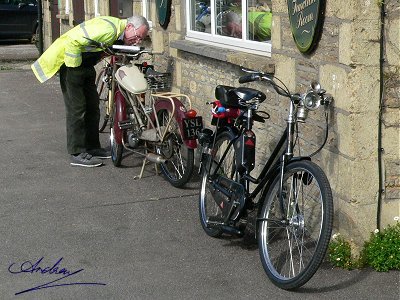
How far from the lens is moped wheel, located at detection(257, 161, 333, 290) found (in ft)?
15.3

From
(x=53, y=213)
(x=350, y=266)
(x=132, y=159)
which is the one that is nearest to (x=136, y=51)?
(x=132, y=159)

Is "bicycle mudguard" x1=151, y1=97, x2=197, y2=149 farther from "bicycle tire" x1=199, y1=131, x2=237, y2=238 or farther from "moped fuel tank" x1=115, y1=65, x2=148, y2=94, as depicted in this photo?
"bicycle tire" x1=199, y1=131, x2=237, y2=238

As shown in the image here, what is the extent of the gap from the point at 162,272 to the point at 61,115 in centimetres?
650

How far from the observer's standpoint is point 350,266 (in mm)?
5277

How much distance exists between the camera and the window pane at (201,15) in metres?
8.12

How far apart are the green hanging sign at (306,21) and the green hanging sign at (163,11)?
3.18 meters

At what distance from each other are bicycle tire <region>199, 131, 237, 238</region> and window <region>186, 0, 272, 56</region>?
1.04 m

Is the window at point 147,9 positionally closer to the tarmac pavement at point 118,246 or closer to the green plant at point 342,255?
the tarmac pavement at point 118,246

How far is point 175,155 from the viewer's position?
7488 millimetres

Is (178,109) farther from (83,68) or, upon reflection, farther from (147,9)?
→ (147,9)

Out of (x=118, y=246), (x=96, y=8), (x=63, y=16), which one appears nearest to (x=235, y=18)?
(x=118, y=246)

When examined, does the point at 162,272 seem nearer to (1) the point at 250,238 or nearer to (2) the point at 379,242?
(1) the point at 250,238
